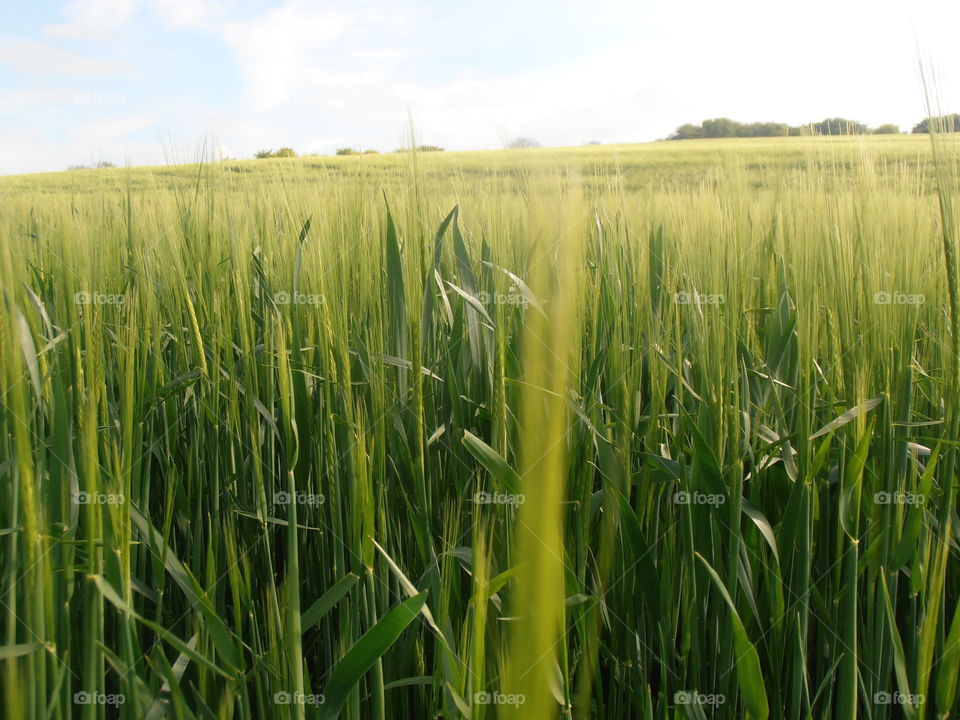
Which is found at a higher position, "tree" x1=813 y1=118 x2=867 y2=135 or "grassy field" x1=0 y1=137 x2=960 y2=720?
"tree" x1=813 y1=118 x2=867 y2=135

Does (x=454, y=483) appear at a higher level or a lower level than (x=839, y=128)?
lower

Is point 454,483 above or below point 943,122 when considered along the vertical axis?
below

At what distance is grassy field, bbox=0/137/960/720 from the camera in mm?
602

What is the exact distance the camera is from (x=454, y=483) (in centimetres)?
93

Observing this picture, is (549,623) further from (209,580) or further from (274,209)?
(274,209)

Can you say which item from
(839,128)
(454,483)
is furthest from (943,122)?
(454,483)

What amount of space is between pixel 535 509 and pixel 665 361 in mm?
603

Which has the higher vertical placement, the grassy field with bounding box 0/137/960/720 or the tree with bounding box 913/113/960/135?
the tree with bounding box 913/113/960/135

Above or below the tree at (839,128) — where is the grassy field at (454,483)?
below

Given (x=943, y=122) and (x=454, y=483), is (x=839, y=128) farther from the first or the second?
(x=454, y=483)

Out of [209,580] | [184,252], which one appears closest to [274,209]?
[184,252]

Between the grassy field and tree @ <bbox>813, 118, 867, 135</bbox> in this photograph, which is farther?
tree @ <bbox>813, 118, 867, 135</bbox>

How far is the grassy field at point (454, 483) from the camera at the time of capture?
0.60m

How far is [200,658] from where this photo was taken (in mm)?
561
